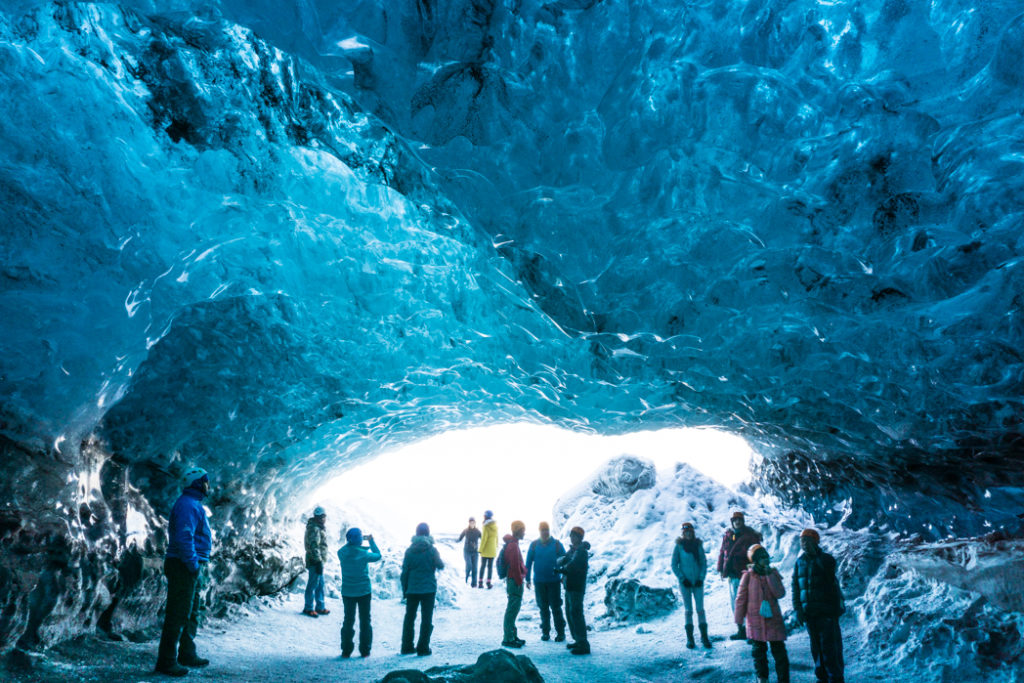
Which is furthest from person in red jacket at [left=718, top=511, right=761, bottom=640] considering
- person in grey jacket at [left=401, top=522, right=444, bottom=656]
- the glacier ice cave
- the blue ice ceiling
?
person in grey jacket at [left=401, top=522, right=444, bottom=656]

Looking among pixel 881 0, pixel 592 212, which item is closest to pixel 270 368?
pixel 592 212

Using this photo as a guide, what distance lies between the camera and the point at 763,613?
5.63 metres

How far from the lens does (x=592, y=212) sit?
20.0 feet

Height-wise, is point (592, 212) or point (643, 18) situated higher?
point (643, 18)

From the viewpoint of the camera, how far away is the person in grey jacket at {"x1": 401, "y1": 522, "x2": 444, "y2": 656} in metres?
6.76

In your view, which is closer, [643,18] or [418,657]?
[643,18]

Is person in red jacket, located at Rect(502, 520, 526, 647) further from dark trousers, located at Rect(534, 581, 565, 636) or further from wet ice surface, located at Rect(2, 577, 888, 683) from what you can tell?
dark trousers, located at Rect(534, 581, 565, 636)

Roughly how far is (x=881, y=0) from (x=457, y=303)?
16.8 feet

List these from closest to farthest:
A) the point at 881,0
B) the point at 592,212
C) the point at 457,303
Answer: the point at 881,0 → the point at 592,212 → the point at 457,303

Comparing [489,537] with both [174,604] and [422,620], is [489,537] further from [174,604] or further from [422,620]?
[174,604]

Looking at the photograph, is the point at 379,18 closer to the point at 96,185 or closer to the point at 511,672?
the point at 96,185

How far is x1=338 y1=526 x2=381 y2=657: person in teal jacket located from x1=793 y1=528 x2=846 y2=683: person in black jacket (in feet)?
15.3

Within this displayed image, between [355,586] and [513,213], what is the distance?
4.67m

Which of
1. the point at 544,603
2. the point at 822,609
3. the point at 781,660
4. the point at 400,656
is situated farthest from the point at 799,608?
the point at 400,656
